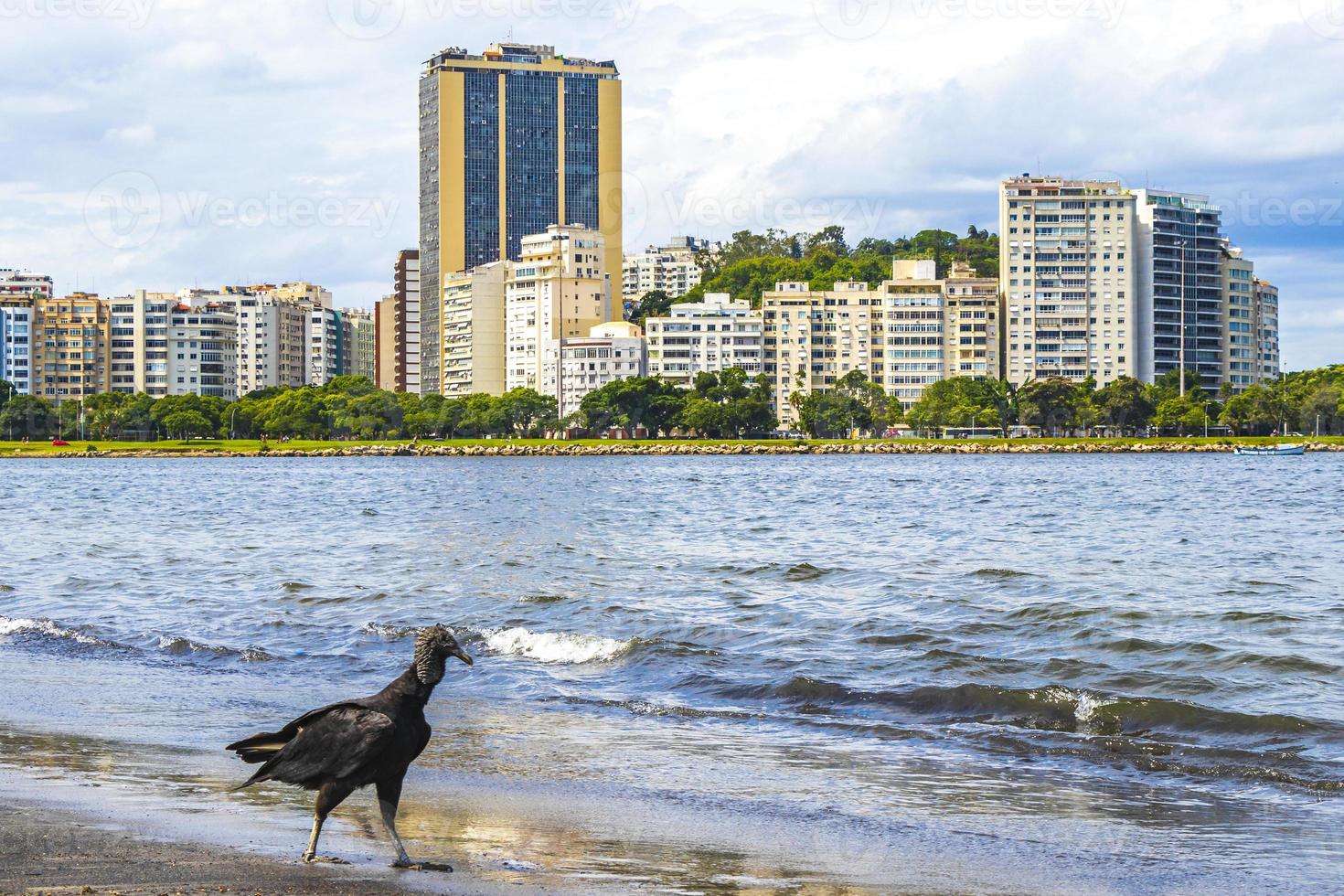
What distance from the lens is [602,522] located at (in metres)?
45.4

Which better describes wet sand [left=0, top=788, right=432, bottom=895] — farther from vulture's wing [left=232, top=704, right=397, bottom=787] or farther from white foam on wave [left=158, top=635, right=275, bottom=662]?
white foam on wave [left=158, top=635, right=275, bottom=662]

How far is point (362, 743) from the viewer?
743 cm

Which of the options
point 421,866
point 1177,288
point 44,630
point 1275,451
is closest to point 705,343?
point 1177,288

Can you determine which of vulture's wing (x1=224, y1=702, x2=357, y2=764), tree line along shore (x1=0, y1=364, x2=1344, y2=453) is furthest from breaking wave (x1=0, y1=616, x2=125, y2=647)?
tree line along shore (x1=0, y1=364, x2=1344, y2=453)

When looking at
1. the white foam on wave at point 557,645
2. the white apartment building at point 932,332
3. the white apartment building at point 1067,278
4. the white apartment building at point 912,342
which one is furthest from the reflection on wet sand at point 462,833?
the white apartment building at point 1067,278

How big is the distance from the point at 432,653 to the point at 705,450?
148457mm

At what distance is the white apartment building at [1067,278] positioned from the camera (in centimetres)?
18988

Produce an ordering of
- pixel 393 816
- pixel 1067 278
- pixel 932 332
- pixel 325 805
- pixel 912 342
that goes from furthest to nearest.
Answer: pixel 1067 278
pixel 932 332
pixel 912 342
pixel 393 816
pixel 325 805

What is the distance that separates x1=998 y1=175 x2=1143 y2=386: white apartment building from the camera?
623ft

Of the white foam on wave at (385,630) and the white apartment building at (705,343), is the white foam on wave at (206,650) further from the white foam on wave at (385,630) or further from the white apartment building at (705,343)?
the white apartment building at (705,343)

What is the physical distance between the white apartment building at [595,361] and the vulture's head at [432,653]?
179m

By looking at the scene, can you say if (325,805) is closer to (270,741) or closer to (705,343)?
(270,741)

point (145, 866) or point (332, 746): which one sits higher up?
point (332, 746)

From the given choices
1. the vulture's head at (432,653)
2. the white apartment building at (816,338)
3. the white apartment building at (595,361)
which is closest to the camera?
the vulture's head at (432,653)
